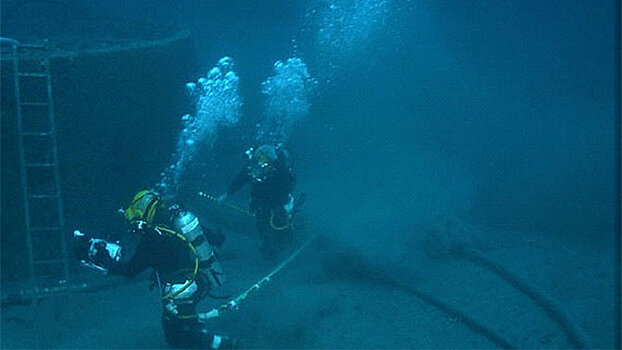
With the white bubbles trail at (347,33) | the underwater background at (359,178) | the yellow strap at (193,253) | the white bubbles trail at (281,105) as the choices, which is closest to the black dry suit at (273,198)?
the underwater background at (359,178)

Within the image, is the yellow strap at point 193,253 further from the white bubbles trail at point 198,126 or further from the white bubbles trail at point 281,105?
the white bubbles trail at point 281,105

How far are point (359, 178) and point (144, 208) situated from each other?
30.2 ft

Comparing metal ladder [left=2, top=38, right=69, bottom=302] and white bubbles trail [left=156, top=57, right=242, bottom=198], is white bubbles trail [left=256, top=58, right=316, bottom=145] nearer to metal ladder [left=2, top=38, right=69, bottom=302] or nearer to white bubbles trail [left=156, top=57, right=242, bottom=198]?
white bubbles trail [left=156, top=57, right=242, bottom=198]

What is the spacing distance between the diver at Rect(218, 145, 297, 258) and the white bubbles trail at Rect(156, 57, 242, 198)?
→ 1.53m

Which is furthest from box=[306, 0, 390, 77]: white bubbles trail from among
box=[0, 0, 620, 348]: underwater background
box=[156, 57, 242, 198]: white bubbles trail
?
box=[156, 57, 242, 198]: white bubbles trail

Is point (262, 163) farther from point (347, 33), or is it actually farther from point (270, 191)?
point (347, 33)

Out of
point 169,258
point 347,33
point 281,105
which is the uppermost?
point 347,33

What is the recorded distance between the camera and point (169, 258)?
5.08 meters

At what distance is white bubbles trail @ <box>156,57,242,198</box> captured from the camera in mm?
8805

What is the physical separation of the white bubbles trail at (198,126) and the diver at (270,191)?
60.3 inches

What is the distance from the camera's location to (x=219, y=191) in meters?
11.7

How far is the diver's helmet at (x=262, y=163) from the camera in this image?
7414 mm

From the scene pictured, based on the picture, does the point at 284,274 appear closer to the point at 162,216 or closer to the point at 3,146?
the point at 162,216

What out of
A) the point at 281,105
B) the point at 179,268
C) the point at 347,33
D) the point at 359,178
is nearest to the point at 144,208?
the point at 179,268
